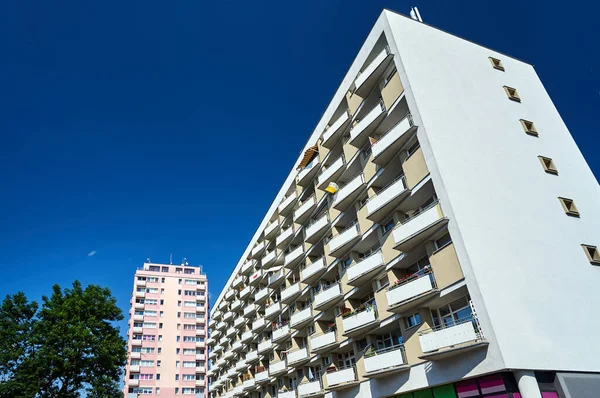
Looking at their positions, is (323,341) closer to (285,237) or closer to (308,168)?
(285,237)

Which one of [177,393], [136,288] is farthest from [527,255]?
[136,288]

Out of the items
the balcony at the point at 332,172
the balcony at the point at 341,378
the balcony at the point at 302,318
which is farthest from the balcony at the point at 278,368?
the balcony at the point at 332,172

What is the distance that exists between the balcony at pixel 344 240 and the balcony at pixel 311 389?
9.61 metres

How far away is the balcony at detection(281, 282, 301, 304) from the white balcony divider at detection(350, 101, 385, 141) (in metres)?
15.3

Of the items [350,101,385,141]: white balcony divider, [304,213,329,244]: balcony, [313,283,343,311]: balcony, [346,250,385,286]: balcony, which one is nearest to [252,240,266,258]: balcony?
[304,213,329,244]: balcony

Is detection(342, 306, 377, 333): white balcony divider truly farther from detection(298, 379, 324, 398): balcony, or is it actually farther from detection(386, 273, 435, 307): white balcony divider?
detection(298, 379, 324, 398): balcony

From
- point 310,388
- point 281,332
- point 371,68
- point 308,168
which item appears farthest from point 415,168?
point 281,332

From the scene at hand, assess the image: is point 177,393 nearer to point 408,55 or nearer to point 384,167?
point 384,167

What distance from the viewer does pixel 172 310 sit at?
86.5m

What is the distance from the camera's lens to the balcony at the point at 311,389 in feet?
99.3

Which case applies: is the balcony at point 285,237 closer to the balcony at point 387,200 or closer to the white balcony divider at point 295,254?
the white balcony divider at point 295,254

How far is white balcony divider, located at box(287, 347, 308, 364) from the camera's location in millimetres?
33678

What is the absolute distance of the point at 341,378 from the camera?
26.7 meters

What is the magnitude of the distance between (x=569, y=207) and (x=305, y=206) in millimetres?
20303
